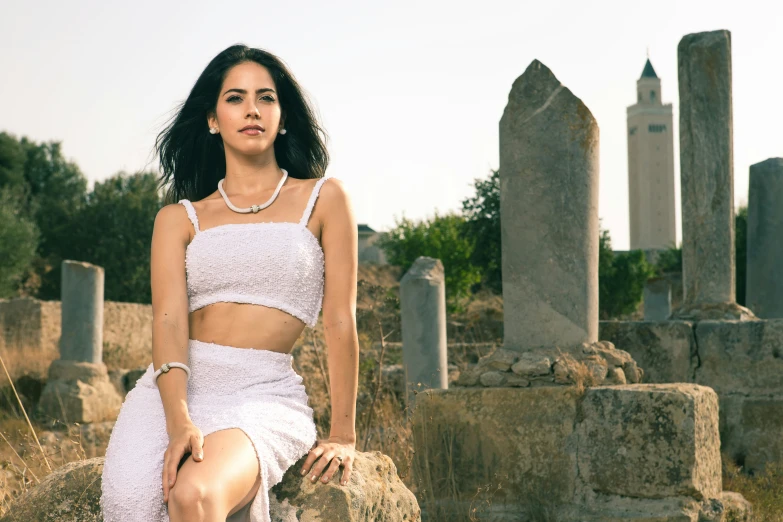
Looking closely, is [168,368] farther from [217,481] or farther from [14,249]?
[14,249]

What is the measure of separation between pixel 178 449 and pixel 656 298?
1429cm

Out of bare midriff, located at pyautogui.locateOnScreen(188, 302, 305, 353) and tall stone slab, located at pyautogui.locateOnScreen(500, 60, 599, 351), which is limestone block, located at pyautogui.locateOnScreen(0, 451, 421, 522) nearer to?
bare midriff, located at pyautogui.locateOnScreen(188, 302, 305, 353)

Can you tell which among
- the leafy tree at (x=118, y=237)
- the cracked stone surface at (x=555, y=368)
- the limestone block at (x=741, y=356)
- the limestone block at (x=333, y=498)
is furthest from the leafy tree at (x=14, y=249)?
the limestone block at (x=333, y=498)

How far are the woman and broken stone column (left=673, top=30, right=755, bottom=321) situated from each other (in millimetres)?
5804

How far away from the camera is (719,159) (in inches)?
316

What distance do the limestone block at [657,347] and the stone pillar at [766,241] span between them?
2462mm

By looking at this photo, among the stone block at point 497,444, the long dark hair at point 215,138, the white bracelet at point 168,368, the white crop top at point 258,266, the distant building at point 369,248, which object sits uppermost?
the distant building at point 369,248

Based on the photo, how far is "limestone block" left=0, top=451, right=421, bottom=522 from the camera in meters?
2.41

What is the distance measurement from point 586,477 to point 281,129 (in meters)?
2.91

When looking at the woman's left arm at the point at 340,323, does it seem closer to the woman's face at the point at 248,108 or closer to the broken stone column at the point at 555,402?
the woman's face at the point at 248,108

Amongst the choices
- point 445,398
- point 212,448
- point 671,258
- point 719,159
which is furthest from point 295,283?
point 671,258

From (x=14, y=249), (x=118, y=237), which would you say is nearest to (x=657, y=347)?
(x=118, y=237)

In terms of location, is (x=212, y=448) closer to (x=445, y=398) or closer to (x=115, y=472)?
(x=115, y=472)

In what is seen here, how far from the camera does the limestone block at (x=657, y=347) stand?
682cm
